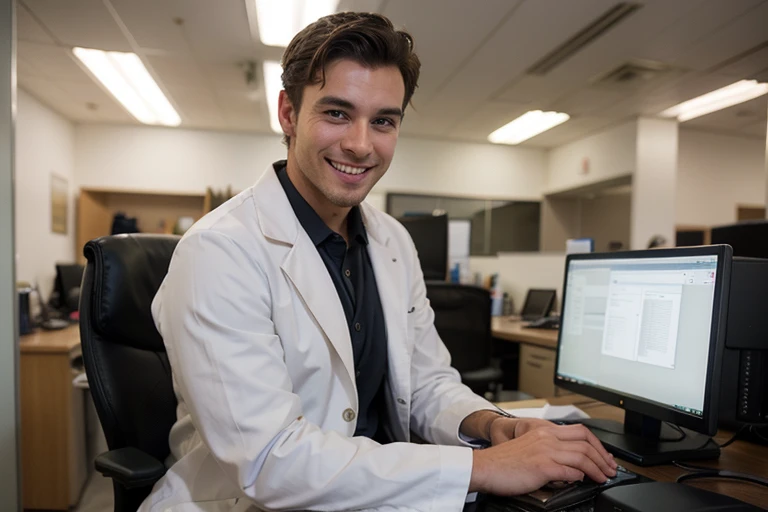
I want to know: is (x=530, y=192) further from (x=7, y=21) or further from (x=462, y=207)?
(x=7, y=21)

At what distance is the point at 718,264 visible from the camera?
0.92 m

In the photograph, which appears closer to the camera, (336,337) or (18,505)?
(336,337)

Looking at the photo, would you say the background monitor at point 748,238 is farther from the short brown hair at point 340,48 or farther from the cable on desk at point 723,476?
the short brown hair at point 340,48

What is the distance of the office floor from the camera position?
2553mm

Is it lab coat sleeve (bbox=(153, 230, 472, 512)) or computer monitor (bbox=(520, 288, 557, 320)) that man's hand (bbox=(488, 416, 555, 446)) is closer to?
lab coat sleeve (bbox=(153, 230, 472, 512))

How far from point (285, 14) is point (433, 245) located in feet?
5.81

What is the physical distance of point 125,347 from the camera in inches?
46.1

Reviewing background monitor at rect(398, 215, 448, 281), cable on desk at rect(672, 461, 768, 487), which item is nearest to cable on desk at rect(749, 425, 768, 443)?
cable on desk at rect(672, 461, 768, 487)

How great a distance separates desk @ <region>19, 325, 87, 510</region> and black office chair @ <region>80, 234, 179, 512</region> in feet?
5.40

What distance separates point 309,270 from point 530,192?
6168 mm

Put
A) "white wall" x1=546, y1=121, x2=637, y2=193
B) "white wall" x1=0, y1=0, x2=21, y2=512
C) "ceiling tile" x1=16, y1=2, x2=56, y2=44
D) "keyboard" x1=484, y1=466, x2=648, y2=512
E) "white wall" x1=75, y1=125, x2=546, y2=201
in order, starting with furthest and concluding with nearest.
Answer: "white wall" x1=75, y1=125, x2=546, y2=201, "white wall" x1=546, y1=121, x2=637, y2=193, "ceiling tile" x1=16, y1=2, x2=56, y2=44, "white wall" x1=0, y1=0, x2=21, y2=512, "keyboard" x1=484, y1=466, x2=648, y2=512

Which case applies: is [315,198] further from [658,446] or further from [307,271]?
[658,446]

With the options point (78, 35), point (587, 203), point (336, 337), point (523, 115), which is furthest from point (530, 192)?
point (336, 337)

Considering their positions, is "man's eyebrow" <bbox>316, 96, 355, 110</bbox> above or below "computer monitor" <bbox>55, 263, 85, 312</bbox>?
above
